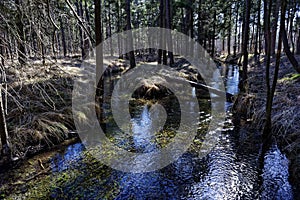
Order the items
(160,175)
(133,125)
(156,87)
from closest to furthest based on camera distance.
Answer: (160,175)
(133,125)
(156,87)

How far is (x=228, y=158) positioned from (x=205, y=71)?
13028 millimetres

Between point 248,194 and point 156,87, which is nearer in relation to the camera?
point 248,194

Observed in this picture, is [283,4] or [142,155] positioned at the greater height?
[283,4]

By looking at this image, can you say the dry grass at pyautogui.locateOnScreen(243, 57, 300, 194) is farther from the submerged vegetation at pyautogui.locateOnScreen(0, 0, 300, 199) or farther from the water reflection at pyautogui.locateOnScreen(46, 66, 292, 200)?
the water reflection at pyautogui.locateOnScreen(46, 66, 292, 200)

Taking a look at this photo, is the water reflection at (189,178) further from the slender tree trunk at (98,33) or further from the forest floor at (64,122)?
the slender tree trunk at (98,33)

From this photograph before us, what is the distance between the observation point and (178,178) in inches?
183

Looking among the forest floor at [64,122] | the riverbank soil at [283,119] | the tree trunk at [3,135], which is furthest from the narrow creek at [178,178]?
the tree trunk at [3,135]

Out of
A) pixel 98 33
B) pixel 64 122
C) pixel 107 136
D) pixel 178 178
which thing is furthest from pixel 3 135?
pixel 98 33

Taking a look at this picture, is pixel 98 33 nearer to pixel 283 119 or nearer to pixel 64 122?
pixel 64 122

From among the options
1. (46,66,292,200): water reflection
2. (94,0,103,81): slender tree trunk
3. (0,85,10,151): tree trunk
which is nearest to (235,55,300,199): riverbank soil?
(46,66,292,200): water reflection

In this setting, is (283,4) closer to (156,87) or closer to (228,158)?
(228,158)

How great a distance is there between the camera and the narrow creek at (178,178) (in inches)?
164

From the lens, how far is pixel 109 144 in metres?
6.32

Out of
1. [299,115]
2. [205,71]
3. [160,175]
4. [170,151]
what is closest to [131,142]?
[170,151]
